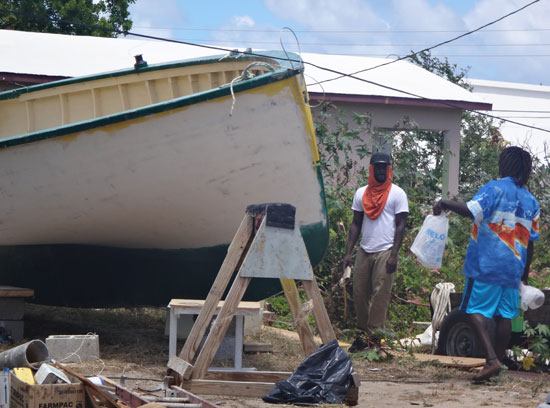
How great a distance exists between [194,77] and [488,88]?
22.3 metres

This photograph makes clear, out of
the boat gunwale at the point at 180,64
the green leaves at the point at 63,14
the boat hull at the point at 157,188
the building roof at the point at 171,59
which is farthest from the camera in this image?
the green leaves at the point at 63,14

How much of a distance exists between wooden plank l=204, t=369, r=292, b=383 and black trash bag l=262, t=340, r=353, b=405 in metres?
0.25

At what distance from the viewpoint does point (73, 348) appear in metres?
5.89

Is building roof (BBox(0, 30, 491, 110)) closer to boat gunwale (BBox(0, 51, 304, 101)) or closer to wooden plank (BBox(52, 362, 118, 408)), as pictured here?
boat gunwale (BBox(0, 51, 304, 101))

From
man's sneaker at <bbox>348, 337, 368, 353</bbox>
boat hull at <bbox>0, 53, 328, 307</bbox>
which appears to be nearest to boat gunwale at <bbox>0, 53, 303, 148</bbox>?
boat hull at <bbox>0, 53, 328, 307</bbox>

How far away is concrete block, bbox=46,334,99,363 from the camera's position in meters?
5.82

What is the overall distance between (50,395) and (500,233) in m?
3.44

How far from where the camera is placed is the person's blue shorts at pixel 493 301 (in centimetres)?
576

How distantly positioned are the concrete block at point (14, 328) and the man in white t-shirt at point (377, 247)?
2.69 m

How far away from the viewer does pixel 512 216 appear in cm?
585

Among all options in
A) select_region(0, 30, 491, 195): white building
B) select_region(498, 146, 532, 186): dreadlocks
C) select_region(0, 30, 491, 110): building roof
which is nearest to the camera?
select_region(498, 146, 532, 186): dreadlocks

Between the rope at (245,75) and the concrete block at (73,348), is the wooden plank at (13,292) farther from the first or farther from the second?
the rope at (245,75)

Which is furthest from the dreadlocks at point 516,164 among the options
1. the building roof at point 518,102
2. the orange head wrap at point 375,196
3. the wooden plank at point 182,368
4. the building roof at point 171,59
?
the building roof at point 518,102

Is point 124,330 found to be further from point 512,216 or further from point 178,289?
point 512,216
